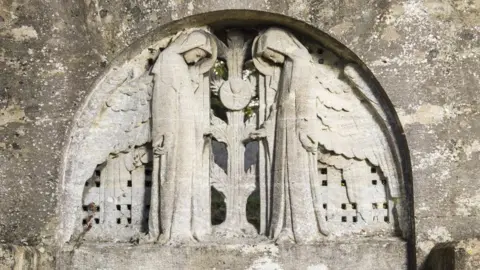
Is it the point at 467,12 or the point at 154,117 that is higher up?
the point at 467,12

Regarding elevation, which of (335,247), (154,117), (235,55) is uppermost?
(235,55)

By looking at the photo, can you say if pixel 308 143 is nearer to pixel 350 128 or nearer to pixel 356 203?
pixel 350 128

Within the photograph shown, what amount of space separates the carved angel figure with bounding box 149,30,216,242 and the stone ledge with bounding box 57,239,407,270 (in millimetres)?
149

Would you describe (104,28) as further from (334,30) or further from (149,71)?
(334,30)

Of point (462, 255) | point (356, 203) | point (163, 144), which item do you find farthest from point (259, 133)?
point (462, 255)

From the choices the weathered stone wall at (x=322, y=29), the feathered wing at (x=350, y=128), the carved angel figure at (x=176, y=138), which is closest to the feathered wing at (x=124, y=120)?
the carved angel figure at (x=176, y=138)

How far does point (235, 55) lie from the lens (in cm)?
738

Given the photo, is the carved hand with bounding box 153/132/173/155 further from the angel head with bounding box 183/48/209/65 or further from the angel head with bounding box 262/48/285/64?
the angel head with bounding box 262/48/285/64

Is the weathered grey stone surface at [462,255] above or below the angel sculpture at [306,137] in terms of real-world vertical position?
below

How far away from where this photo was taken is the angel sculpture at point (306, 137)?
6914 mm

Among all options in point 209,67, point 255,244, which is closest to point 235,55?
point 209,67

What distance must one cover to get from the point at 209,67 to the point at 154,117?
0.58 m

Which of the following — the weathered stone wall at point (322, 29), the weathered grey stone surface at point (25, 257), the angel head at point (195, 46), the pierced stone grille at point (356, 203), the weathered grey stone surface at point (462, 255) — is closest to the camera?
the weathered grey stone surface at point (462, 255)

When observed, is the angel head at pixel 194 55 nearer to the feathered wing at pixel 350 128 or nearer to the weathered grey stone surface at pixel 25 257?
the feathered wing at pixel 350 128
